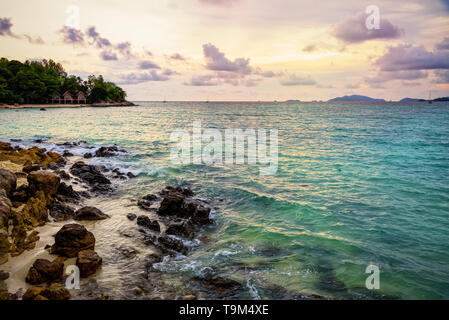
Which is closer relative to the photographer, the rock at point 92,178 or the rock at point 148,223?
the rock at point 148,223

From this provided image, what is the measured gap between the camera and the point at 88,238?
6.76m

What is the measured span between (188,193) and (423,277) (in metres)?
9.15

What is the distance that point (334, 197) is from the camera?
12086mm

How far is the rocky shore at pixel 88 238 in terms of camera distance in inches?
217

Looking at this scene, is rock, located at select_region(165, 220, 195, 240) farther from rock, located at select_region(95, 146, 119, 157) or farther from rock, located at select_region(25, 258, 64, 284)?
rock, located at select_region(95, 146, 119, 157)

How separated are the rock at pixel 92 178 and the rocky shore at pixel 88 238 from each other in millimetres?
51

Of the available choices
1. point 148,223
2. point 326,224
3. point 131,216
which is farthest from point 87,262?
point 326,224

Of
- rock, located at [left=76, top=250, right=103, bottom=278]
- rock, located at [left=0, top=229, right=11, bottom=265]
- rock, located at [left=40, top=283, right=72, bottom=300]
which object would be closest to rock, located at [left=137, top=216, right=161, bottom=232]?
rock, located at [left=76, top=250, right=103, bottom=278]

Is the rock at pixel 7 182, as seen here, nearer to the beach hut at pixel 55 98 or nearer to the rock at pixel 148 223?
the rock at pixel 148 223

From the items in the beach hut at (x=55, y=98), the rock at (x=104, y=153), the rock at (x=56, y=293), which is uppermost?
the beach hut at (x=55, y=98)

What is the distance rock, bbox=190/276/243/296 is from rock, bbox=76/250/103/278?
2.30 meters

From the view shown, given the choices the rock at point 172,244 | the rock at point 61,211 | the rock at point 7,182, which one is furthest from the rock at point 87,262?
the rock at point 7,182

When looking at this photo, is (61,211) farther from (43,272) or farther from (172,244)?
(172,244)
